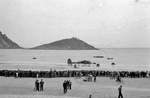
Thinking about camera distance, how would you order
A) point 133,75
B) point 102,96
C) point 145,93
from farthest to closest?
point 133,75, point 145,93, point 102,96

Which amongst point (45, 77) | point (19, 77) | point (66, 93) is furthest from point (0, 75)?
point (66, 93)

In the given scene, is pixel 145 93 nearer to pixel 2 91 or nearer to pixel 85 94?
pixel 85 94

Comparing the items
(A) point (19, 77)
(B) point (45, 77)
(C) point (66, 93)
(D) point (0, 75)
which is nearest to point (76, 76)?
(B) point (45, 77)

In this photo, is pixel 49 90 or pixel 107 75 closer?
pixel 49 90

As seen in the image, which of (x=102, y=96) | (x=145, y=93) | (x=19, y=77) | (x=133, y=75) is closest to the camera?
(x=102, y=96)

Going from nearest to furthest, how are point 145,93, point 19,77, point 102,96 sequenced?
1. point 102,96
2. point 145,93
3. point 19,77

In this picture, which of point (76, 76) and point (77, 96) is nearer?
point (77, 96)

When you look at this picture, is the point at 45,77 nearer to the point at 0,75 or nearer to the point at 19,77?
the point at 19,77
